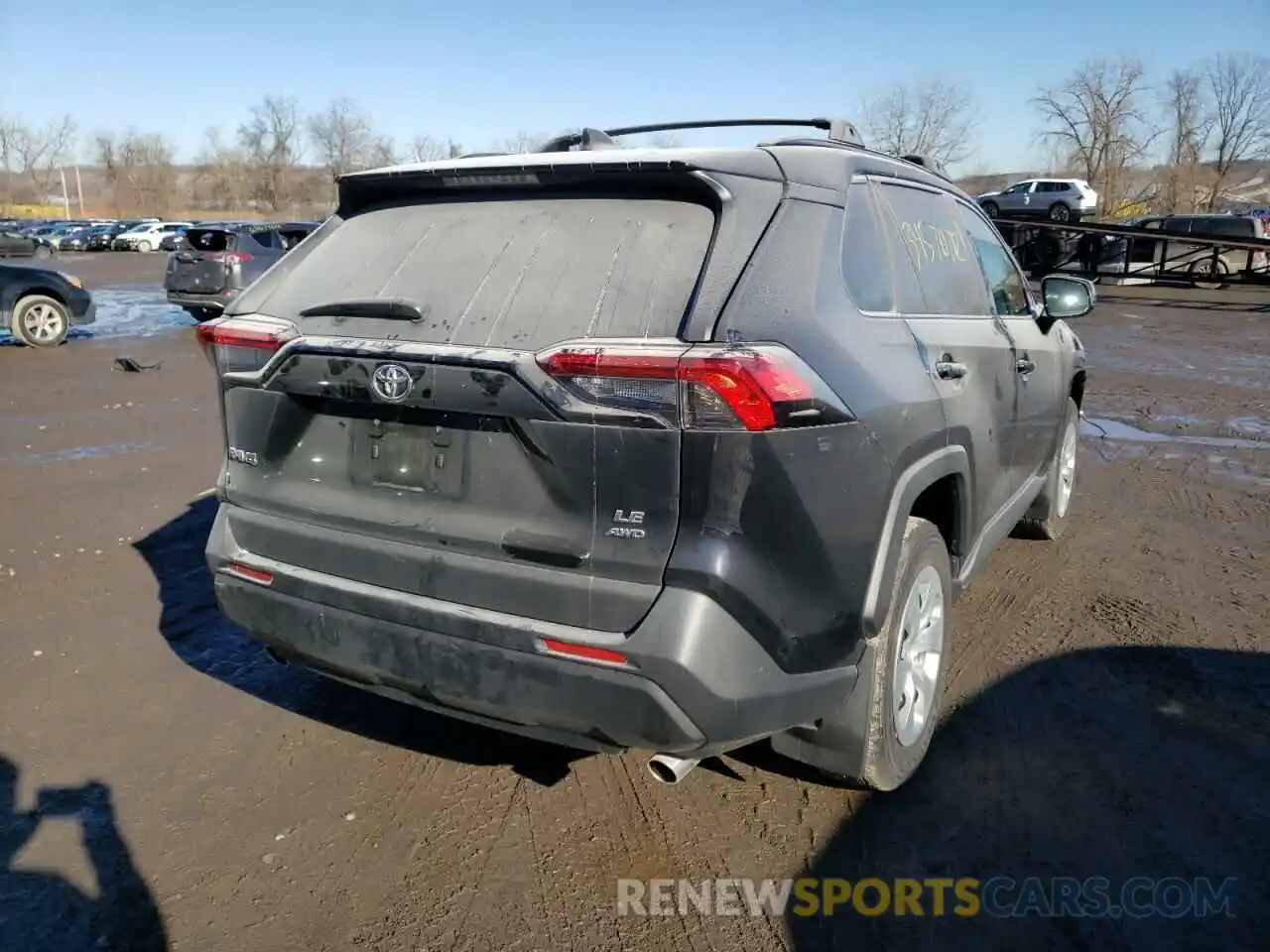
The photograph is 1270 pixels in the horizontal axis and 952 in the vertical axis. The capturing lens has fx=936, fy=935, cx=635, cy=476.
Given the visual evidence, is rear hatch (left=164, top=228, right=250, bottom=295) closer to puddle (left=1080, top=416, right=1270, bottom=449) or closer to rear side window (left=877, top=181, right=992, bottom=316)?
puddle (left=1080, top=416, right=1270, bottom=449)

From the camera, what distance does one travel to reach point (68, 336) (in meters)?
15.4

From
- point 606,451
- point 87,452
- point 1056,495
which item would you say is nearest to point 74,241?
point 87,452

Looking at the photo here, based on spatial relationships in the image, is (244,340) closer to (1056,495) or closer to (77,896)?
(77,896)

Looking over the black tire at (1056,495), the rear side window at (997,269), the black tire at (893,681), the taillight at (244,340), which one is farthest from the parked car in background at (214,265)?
the black tire at (893,681)

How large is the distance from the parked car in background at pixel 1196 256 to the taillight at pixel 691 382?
2537 cm

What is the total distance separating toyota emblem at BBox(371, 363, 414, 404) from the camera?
2453mm

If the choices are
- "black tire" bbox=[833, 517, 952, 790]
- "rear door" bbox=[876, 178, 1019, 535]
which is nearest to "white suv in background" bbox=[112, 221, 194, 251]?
"rear door" bbox=[876, 178, 1019, 535]

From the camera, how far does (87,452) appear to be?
7461 millimetres

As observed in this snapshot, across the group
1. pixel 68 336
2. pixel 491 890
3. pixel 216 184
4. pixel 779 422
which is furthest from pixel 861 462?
pixel 216 184

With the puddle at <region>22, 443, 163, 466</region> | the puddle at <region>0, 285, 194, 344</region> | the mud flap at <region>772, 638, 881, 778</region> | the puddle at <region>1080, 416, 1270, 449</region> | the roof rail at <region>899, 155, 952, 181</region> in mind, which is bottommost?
the puddle at <region>1080, 416, 1270, 449</region>

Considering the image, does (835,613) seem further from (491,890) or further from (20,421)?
(20,421)

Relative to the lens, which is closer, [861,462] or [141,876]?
[861,462]

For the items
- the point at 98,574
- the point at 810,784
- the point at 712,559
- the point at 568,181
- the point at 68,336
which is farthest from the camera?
the point at 68,336

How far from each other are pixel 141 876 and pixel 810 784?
2.04m
